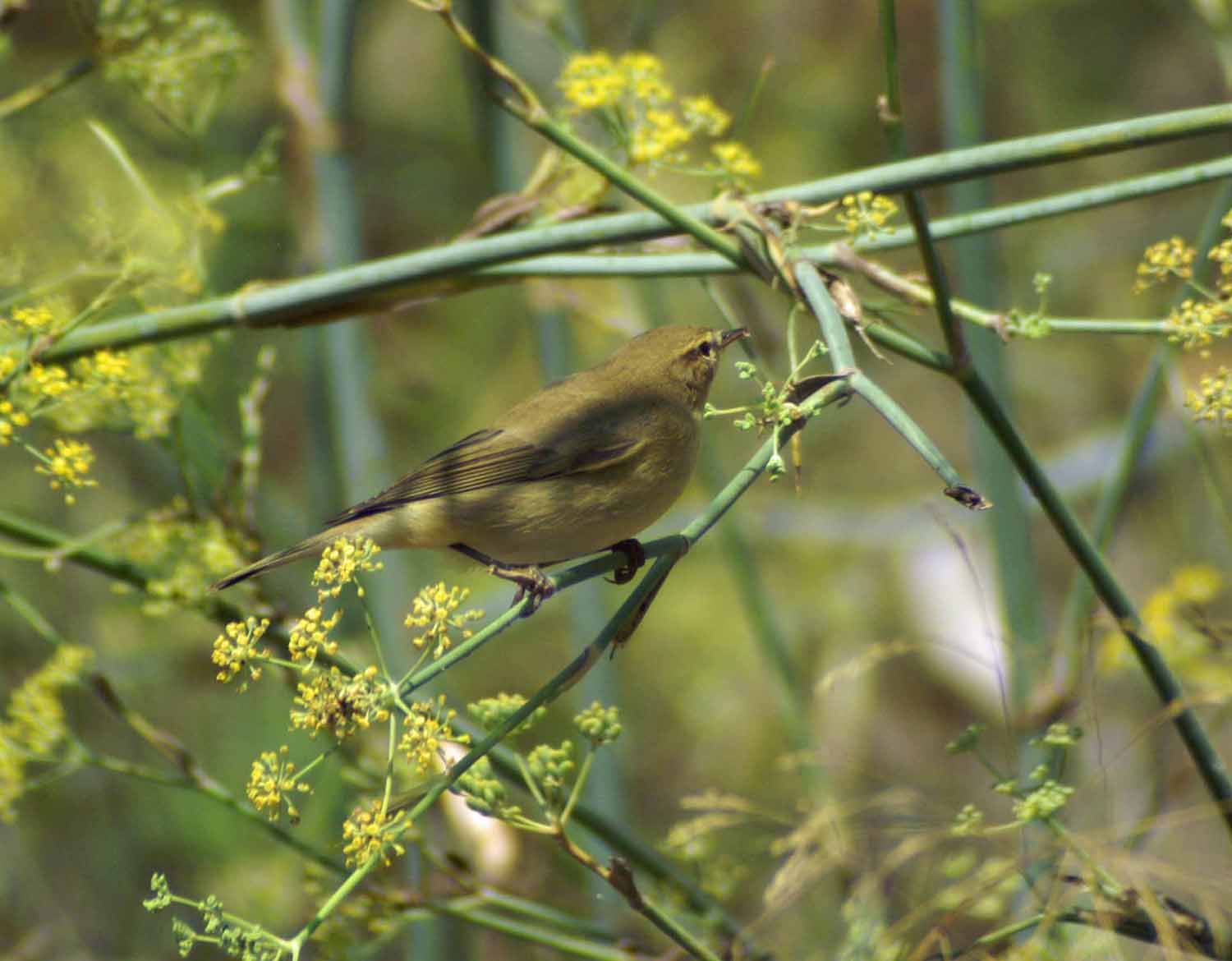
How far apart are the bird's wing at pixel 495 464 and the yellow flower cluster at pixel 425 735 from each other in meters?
1.13

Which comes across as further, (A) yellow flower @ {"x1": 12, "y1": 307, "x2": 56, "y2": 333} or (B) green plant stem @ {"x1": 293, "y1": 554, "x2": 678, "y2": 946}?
(A) yellow flower @ {"x1": 12, "y1": 307, "x2": 56, "y2": 333}

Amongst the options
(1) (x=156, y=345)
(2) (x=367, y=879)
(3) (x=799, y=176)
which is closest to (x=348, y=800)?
(2) (x=367, y=879)

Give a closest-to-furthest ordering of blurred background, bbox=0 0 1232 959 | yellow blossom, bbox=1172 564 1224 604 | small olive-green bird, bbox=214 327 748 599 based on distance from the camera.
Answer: yellow blossom, bbox=1172 564 1224 604 < small olive-green bird, bbox=214 327 748 599 < blurred background, bbox=0 0 1232 959

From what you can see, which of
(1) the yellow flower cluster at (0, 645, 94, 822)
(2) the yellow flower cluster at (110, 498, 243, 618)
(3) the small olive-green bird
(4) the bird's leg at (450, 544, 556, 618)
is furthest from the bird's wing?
(1) the yellow flower cluster at (0, 645, 94, 822)

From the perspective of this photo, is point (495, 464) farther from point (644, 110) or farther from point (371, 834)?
point (371, 834)

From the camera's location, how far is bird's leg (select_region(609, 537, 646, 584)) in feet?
8.26

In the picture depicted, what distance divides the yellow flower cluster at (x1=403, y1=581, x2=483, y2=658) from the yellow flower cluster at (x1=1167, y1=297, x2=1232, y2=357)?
3.35 ft

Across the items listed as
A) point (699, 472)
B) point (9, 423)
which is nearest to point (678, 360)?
point (699, 472)

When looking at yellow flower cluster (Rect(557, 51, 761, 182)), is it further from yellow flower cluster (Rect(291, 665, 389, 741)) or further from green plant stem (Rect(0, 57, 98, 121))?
yellow flower cluster (Rect(291, 665, 389, 741))

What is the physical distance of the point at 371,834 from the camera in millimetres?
1317

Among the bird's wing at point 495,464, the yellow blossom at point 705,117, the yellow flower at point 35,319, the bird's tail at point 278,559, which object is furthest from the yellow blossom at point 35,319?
the yellow blossom at point 705,117

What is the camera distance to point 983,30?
5965 millimetres

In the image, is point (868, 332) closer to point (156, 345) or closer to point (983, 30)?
point (156, 345)

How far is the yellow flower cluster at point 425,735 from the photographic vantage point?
1.35m
